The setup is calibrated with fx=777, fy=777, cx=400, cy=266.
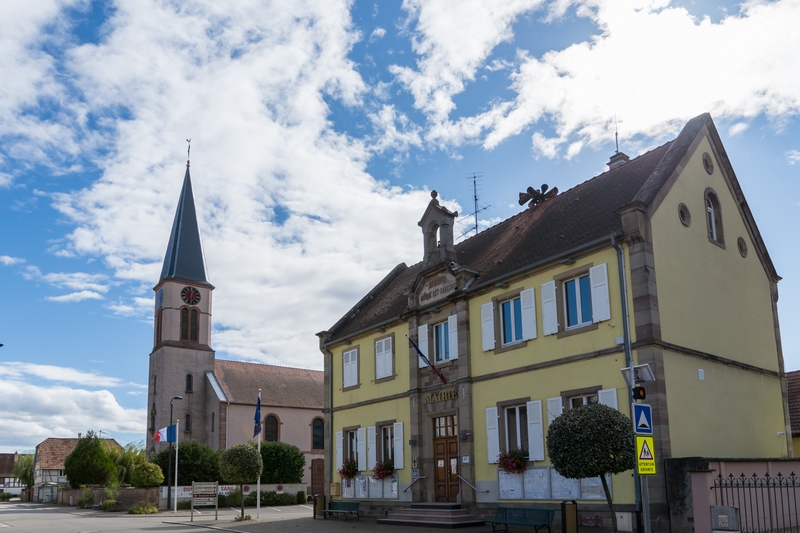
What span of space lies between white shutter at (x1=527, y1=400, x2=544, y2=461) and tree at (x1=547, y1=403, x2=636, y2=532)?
4687 millimetres

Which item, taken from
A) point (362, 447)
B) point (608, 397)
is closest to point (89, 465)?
point (362, 447)

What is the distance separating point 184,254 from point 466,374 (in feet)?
140

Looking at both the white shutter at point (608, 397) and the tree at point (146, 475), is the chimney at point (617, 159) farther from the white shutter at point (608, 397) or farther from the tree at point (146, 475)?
the tree at point (146, 475)

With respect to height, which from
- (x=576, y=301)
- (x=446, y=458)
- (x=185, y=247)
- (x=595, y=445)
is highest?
(x=185, y=247)

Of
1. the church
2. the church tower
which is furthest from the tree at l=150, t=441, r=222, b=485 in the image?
the church tower

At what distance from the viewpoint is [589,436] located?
51.0 feet

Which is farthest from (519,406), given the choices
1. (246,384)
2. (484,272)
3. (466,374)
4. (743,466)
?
(246,384)

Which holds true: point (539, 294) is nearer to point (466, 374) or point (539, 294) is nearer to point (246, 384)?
point (466, 374)

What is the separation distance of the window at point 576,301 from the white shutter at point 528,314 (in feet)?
1.33

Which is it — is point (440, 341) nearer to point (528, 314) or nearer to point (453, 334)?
point (453, 334)

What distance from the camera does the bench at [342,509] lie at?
2726 cm

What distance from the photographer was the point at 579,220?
22422 millimetres

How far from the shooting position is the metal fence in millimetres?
16323

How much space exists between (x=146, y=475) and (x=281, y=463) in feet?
29.3
